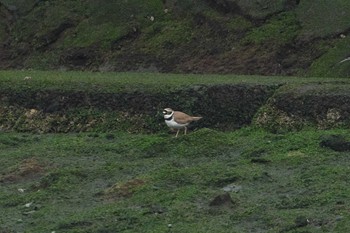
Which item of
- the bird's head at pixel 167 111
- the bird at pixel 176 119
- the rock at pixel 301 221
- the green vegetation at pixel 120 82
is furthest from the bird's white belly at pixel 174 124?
the rock at pixel 301 221

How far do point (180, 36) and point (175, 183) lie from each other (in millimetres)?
10157

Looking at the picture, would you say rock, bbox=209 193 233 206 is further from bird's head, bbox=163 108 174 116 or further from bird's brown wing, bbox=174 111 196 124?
bird's head, bbox=163 108 174 116

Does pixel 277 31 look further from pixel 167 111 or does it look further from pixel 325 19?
pixel 167 111

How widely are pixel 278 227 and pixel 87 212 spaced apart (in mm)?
2163

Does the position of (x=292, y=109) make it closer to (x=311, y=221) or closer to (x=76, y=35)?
(x=311, y=221)

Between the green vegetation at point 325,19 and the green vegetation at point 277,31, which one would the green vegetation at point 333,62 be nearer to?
the green vegetation at point 325,19

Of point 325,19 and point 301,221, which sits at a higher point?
point 301,221

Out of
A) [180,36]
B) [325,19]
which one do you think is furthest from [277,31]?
[180,36]

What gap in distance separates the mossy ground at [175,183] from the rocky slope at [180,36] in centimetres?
584

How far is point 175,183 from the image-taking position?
12.8 metres

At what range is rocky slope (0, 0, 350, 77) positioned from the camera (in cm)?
2122

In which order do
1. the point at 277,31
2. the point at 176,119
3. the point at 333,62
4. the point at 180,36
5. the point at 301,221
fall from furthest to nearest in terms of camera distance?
the point at 180,36 < the point at 277,31 < the point at 333,62 < the point at 176,119 < the point at 301,221

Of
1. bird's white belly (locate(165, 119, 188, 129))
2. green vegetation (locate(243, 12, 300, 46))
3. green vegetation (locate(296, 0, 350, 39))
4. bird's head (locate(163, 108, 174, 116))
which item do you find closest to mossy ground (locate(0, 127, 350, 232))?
bird's white belly (locate(165, 119, 188, 129))

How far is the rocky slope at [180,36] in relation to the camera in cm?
2122
